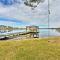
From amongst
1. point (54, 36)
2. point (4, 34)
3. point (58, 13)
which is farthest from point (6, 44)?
point (58, 13)

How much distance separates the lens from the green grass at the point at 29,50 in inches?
96.0

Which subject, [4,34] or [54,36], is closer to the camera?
[4,34]

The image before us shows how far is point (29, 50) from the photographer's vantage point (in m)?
2.52

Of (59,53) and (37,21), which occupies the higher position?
(37,21)

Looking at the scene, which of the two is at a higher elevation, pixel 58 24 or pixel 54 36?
pixel 58 24

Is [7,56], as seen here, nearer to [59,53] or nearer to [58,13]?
[59,53]

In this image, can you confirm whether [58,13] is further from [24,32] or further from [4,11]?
[4,11]

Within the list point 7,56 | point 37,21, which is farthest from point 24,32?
point 7,56

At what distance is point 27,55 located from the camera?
247 centimetres

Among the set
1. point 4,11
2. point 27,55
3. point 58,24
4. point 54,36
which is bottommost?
point 27,55

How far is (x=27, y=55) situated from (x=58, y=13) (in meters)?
0.75

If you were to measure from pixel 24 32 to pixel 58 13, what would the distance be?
0.56 meters

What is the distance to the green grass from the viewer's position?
2439mm

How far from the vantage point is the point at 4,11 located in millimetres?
2494
